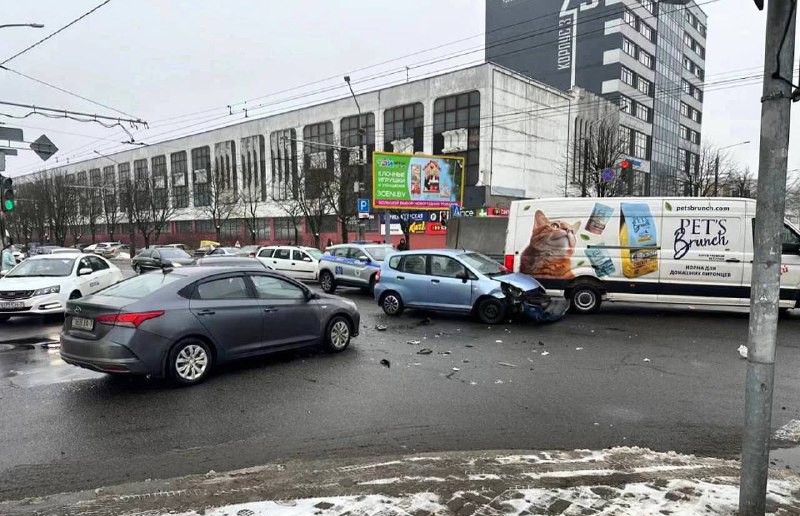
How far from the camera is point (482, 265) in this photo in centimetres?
→ 1089

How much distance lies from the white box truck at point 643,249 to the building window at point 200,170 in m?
58.7

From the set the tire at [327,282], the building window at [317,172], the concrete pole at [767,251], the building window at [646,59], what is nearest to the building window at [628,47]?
the building window at [646,59]

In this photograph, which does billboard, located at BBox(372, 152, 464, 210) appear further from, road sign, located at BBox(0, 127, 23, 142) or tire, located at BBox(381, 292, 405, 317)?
road sign, located at BBox(0, 127, 23, 142)

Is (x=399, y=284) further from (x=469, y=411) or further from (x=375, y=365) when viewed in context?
(x=469, y=411)

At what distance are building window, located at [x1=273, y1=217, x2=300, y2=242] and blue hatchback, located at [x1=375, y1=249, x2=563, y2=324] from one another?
151ft

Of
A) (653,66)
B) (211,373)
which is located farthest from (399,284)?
(653,66)

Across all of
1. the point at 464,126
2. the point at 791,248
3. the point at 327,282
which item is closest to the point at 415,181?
the point at 327,282

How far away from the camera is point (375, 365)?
7.23 meters

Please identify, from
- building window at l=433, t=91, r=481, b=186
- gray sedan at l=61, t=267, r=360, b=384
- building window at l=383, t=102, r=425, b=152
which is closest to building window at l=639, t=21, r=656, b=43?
building window at l=433, t=91, r=481, b=186

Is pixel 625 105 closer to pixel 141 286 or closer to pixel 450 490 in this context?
pixel 141 286

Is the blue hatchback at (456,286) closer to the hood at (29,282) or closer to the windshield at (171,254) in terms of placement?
the hood at (29,282)

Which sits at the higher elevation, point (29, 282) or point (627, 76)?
point (627, 76)

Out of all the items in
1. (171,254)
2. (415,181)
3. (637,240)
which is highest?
(415,181)

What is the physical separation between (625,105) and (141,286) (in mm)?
63325
